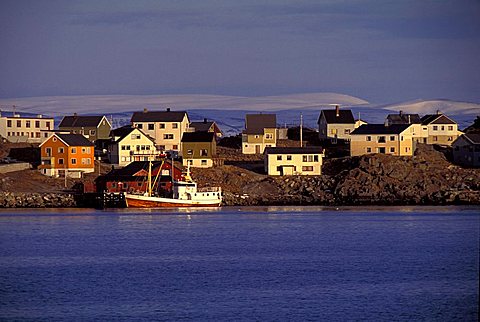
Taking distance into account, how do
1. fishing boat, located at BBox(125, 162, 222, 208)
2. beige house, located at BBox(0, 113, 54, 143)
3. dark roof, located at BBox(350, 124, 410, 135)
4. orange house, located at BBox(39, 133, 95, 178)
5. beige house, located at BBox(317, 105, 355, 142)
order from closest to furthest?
1. fishing boat, located at BBox(125, 162, 222, 208)
2. orange house, located at BBox(39, 133, 95, 178)
3. dark roof, located at BBox(350, 124, 410, 135)
4. beige house, located at BBox(317, 105, 355, 142)
5. beige house, located at BBox(0, 113, 54, 143)

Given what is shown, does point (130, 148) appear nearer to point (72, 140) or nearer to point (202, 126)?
point (72, 140)

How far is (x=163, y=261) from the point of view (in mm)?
36156

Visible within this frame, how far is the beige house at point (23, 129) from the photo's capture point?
78562 mm

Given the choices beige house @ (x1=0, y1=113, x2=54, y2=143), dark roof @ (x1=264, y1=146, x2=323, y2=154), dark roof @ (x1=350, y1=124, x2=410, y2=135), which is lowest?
dark roof @ (x1=264, y1=146, x2=323, y2=154)

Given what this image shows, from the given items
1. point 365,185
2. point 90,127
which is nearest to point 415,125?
point 365,185

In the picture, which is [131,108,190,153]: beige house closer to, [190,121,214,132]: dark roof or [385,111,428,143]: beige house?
[190,121,214,132]: dark roof

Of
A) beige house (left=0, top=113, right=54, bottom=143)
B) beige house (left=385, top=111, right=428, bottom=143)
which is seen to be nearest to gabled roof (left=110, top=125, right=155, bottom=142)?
beige house (left=0, top=113, right=54, bottom=143)

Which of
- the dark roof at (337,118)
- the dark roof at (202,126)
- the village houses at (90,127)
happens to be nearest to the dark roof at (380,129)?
the dark roof at (337,118)

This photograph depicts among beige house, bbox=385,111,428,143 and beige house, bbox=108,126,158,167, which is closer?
beige house, bbox=108,126,158,167

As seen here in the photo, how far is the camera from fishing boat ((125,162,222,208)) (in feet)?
197

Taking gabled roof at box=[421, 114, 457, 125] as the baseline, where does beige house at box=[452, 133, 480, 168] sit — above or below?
below

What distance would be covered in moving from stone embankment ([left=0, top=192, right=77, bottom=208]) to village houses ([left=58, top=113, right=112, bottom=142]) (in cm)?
1822

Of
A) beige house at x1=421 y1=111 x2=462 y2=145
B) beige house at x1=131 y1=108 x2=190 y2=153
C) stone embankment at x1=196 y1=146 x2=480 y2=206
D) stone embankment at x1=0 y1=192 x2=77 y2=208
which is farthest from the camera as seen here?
beige house at x1=421 y1=111 x2=462 y2=145

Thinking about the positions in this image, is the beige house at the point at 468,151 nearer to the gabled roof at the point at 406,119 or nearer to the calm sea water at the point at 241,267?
the gabled roof at the point at 406,119
